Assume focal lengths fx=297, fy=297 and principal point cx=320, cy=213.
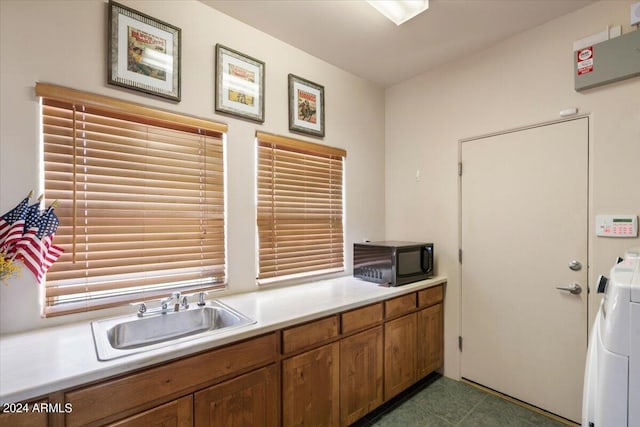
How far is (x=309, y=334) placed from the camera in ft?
5.78

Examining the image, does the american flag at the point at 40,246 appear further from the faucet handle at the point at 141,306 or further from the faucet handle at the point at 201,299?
the faucet handle at the point at 201,299

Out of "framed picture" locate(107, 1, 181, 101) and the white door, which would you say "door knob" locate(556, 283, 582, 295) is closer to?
the white door

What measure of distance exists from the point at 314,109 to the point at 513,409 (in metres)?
2.88

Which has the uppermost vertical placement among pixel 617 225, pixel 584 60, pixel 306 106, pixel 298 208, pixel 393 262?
pixel 584 60

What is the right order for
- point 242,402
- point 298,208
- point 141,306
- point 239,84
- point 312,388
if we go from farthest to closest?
point 298,208
point 239,84
point 312,388
point 141,306
point 242,402

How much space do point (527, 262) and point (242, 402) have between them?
7.28 feet

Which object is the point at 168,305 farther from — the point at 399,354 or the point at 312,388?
the point at 399,354

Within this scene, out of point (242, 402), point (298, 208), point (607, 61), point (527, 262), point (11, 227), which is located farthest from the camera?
point (298, 208)

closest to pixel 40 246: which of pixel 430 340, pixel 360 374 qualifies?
pixel 360 374

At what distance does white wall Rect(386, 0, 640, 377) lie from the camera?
1.89 metres

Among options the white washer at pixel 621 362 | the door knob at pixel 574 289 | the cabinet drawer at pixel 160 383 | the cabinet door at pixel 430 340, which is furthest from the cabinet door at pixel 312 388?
the door knob at pixel 574 289

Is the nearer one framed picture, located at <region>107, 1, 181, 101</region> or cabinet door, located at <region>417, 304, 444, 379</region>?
framed picture, located at <region>107, 1, 181, 101</region>

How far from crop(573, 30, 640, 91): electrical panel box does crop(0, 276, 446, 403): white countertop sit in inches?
79.4

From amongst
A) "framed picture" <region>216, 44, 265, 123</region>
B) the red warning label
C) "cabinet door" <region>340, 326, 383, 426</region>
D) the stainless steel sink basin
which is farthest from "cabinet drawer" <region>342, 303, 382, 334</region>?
the red warning label
